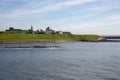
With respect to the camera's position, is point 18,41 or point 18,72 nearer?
point 18,72

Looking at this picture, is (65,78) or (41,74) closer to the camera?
(65,78)

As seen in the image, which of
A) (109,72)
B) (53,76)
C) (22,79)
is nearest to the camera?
(22,79)

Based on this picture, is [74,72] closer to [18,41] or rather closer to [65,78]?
[65,78]

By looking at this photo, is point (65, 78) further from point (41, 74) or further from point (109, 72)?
point (109, 72)

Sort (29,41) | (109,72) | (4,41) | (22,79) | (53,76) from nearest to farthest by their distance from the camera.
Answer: (22,79) < (53,76) < (109,72) < (4,41) < (29,41)

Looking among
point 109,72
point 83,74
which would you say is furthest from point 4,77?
point 109,72

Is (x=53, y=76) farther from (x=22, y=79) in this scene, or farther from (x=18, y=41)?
(x=18, y=41)

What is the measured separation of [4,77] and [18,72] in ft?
13.9

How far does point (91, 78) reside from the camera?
1400 inches

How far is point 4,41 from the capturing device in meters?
175

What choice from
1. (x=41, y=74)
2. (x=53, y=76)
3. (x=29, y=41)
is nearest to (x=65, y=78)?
(x=53, y=76)

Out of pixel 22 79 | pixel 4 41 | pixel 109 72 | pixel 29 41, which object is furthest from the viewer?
pixel 29 41

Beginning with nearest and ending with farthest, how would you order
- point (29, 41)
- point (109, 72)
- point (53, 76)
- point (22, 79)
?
1. point (22, 79)
2. point (53, 76)
3. point (109, 72)
4. point (29, 41)

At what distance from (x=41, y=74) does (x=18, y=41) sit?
145971mm
